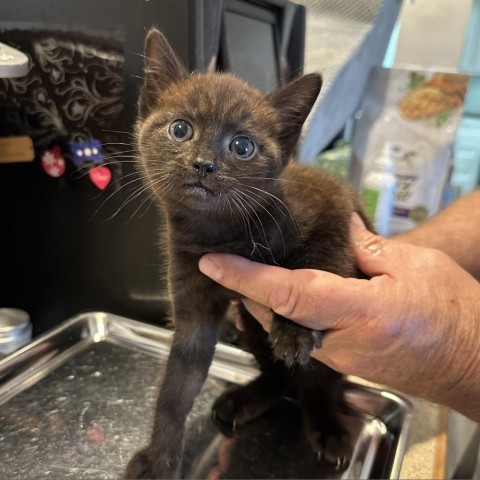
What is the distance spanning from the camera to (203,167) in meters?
0.60

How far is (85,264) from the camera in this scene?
101cm

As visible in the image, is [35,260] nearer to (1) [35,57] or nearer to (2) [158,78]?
(1) [35,57]

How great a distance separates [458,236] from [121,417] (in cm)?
72

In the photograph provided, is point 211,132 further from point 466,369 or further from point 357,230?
point 466,369

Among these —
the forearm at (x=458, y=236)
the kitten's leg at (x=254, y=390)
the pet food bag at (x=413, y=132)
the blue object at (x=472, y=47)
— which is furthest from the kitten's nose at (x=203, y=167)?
the blue object at (x=472, y=47)

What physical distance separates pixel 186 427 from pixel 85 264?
1.26 feet

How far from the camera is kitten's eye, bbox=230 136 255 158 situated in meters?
0.65

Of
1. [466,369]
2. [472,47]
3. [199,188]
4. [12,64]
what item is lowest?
[466,369]

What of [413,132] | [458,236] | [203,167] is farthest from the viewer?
[413,132]

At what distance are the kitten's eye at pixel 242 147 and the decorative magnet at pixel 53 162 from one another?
1.39ft

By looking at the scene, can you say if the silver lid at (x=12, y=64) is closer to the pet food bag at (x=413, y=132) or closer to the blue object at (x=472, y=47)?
the pet food bag at (x=413, y=132)

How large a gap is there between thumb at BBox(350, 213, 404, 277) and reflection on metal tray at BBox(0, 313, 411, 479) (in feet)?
0.85

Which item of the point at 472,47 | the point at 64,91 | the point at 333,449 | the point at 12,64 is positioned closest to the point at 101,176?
the point at 64,91

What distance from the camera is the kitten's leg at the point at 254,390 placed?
83 centimetres
